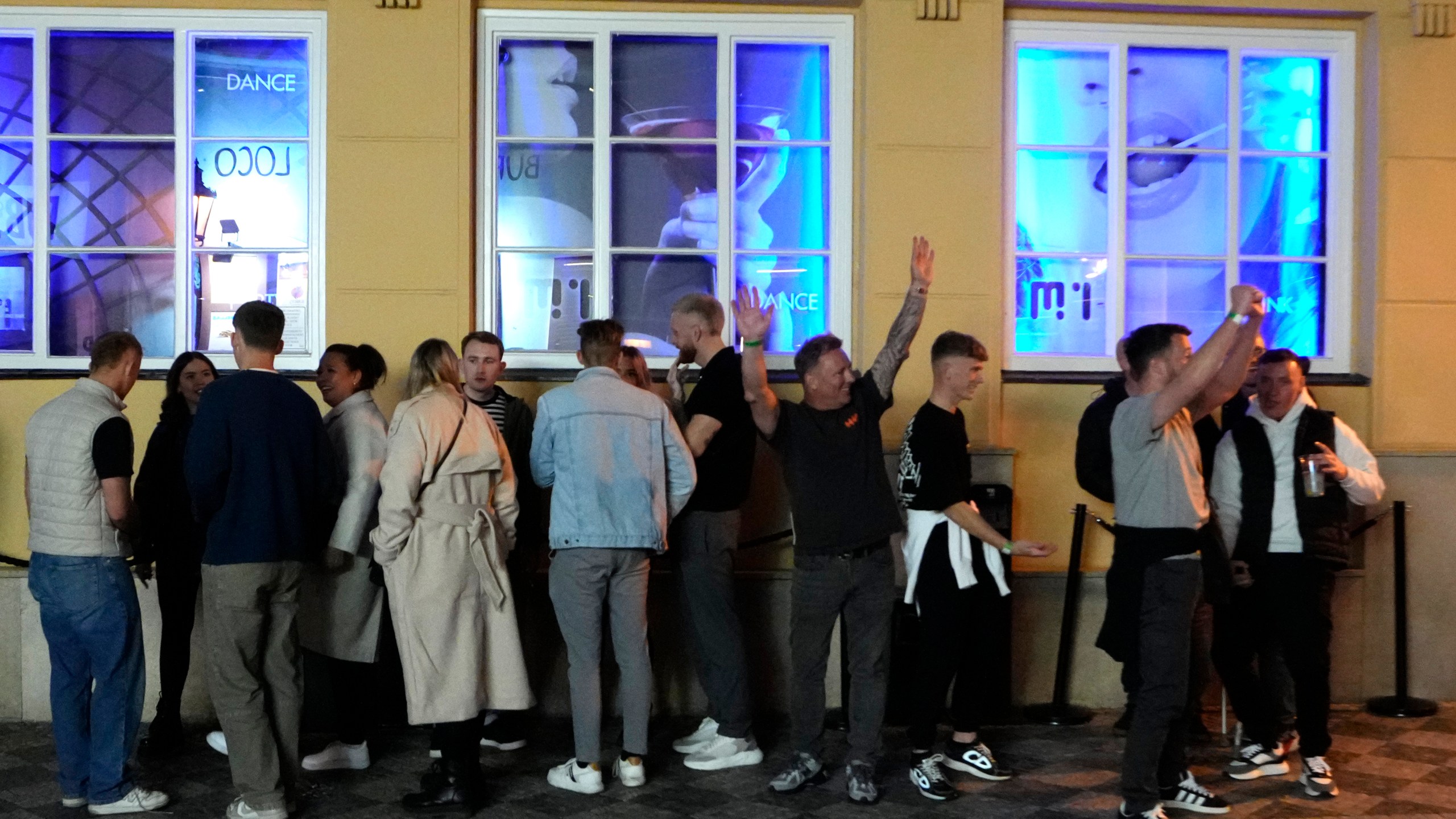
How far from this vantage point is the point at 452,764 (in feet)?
16.1

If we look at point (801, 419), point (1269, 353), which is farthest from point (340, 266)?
point (1269, 353)

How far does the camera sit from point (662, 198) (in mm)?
6812

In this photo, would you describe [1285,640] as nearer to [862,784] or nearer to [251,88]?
[862,784]

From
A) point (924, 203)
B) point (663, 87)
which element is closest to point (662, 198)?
point (663, 87)

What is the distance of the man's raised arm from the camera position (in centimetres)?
489

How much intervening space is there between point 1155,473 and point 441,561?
267 centimetres

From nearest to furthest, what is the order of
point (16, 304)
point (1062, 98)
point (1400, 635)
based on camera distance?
point (1400, 635), point (16, 304), point (1062, 98)

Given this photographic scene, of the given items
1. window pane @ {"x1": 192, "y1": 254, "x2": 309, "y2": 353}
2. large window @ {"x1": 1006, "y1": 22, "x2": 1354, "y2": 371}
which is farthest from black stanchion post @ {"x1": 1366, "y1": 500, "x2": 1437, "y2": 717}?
window pane @ {"x1": 192, "y1": 254, "x2": 309, "y2": 353}

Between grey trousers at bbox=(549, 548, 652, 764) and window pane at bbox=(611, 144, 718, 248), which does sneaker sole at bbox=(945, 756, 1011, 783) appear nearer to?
grey trousers at bbox=(549, 548, 652, 764)

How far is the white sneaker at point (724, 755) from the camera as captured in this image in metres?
5.53

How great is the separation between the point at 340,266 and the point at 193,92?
1.26m

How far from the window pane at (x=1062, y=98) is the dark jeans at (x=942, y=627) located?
273 cm

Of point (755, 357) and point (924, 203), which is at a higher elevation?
point (924, 203)

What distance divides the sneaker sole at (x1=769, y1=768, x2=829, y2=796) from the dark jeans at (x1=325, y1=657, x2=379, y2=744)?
178cm
